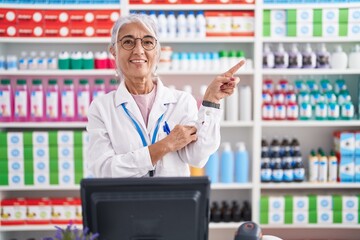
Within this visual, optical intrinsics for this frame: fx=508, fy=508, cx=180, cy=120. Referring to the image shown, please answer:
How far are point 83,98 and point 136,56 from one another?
6.85ft

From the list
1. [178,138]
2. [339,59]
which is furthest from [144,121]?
[339,59]

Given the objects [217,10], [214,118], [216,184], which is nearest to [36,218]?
[216,184]

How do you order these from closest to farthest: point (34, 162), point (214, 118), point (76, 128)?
point (214, 118) < point (34, 162) < point (76, 128)

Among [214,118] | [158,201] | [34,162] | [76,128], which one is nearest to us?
[158,201]

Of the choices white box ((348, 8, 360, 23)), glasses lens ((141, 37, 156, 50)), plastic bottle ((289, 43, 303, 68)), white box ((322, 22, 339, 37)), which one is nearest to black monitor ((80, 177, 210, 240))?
glasses lens ((141, 37, 156, 50))

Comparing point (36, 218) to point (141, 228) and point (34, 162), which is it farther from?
point (141, 228)

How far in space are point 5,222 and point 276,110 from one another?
2.42 metres

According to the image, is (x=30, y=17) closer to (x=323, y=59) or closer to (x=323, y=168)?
(x=323, y=59)

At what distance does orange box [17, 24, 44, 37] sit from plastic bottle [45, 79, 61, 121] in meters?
0.39

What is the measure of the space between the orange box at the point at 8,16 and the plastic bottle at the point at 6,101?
48 centimetres

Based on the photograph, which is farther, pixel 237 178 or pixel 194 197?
pixel 237 178

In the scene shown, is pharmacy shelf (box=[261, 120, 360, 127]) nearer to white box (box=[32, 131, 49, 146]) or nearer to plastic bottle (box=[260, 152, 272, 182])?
plastic bottle (box=[260, 152, 272, 182])

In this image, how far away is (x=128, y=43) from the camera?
2.12 metres

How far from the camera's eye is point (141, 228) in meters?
1.36
